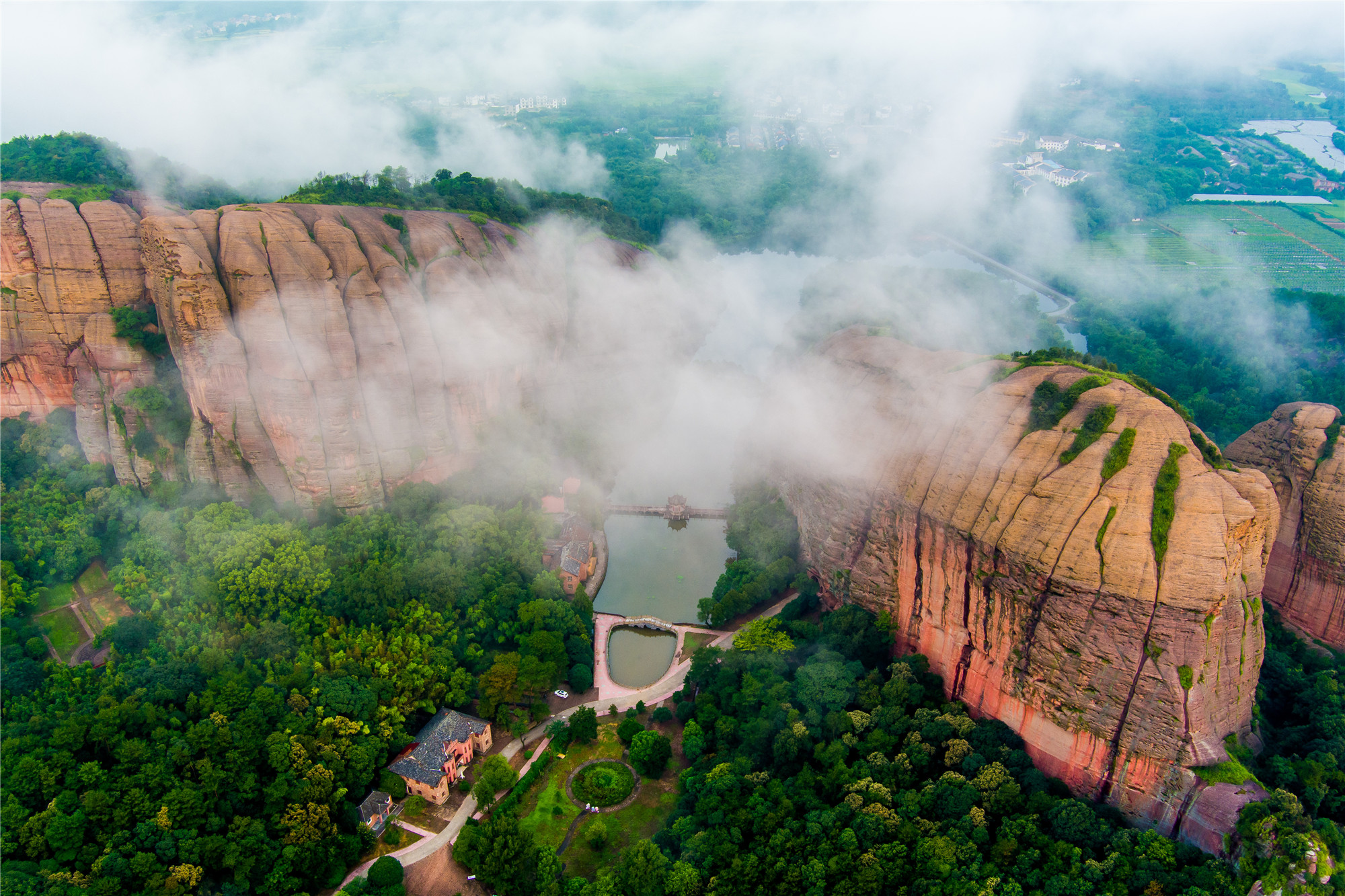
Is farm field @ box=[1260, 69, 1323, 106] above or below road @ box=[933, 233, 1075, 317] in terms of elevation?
above

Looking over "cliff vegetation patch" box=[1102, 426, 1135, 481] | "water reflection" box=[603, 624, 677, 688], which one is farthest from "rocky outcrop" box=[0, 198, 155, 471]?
"cliff vegetation patch" box=[1102, 426, 1135, 481]

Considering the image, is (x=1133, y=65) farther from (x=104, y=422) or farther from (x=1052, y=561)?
(x=104, y=422)

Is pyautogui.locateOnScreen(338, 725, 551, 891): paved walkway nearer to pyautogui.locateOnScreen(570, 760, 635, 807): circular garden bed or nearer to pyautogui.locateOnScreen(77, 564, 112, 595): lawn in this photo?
pyautogui.locateOnScreen(570, 760, 635, 807): circular garden bed

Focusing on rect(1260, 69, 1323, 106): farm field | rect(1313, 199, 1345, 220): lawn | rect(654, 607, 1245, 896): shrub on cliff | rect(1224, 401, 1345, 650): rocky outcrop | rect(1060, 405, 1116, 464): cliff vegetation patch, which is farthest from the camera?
rect(1260, 69, 1323, 106): farm field

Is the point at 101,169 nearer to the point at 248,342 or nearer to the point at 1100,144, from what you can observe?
the point at 248,342

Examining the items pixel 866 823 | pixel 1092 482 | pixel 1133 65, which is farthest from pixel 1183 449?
pixel 1133 65

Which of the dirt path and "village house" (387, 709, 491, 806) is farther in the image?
"village house" (387, 709, 491, 806)

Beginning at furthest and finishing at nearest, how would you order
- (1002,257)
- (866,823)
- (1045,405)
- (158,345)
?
(1002,257)
(158,345)
(1045,405)
(866,823)
